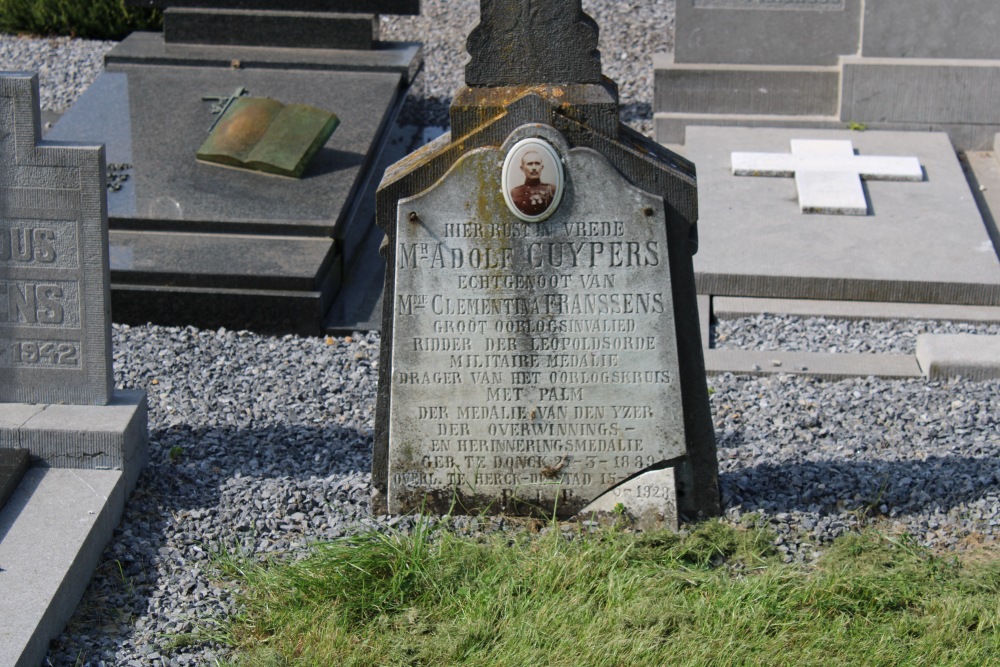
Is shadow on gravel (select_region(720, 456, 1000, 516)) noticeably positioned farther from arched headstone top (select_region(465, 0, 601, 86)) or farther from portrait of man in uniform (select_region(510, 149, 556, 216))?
arched headstone top (select_region(465, 0, 601, 86))

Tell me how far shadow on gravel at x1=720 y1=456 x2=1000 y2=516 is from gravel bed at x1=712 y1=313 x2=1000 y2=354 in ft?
4.70

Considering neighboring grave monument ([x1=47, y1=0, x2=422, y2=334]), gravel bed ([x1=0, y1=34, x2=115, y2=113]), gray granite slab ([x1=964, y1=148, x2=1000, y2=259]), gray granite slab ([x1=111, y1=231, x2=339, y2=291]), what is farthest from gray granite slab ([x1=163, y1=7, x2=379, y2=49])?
gray granite slab ([x1=964, y1=148, x2=1000, y2=259])

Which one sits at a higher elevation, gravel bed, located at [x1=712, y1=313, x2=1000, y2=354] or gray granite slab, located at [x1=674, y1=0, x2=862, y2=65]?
gray granite slab, located at [x1=674, y1=0, x2=862, y2=65]

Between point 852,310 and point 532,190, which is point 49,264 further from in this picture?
point 852,310

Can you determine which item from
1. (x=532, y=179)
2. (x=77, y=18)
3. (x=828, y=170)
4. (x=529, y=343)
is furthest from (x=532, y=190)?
(x=77, y=18)

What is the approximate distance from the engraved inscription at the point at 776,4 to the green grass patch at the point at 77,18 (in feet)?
15.8

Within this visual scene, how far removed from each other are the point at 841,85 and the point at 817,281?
268 cm

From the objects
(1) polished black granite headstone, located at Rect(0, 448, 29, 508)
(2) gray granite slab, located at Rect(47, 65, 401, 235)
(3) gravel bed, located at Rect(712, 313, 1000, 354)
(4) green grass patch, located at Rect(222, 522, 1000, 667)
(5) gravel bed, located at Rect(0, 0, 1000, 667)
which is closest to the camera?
(4) green grass patch, located at Rect(222, 522, 1000, 667)

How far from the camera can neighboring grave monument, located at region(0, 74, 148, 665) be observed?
14.3ft

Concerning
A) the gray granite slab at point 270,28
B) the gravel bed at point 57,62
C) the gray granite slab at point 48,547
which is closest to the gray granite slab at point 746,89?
the gray granite slab at point 270,28

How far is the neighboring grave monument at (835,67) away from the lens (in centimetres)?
862

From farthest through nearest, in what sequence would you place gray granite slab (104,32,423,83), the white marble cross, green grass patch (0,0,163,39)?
green grass patch (0,0,163,39)
gray granite slab (104,32,423,83)
the white marble cross

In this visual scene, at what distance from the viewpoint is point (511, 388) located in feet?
14.1

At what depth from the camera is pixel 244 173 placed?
718 cm
